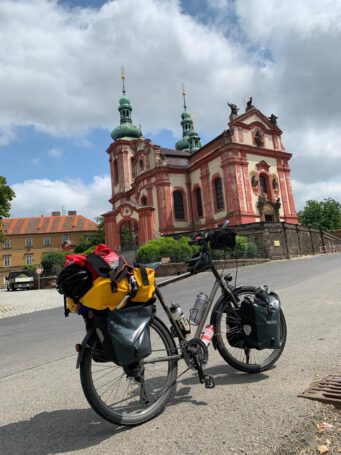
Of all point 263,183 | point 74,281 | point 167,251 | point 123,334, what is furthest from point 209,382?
point 263,183

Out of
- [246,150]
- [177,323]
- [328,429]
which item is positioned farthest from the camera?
[246,150]

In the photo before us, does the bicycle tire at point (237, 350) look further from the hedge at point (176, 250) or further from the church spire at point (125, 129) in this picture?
the church spire at point (125, 129)

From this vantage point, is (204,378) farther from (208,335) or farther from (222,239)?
(222,239)

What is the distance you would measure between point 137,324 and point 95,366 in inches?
17.8

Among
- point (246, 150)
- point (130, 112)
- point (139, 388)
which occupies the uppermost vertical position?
point (130, 112)

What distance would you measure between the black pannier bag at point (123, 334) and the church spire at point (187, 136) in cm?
6226

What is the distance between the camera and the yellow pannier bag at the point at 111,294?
266cm

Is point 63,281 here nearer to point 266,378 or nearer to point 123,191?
point 266,378

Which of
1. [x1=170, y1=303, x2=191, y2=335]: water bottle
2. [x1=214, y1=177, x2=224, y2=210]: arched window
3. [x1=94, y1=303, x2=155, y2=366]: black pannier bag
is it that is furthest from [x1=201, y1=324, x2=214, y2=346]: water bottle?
[x1=214, y1=177, x2=224, y2=210]: arched window

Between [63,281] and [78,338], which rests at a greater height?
[63,281]

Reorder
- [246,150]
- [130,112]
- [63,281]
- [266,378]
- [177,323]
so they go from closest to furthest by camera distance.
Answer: [63,281]
[177,323]
[266,378]
[246,150]
[130,112]

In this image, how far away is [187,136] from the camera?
220 feet

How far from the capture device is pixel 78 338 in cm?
672

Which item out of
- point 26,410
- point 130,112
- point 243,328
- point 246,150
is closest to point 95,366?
point 26,410
